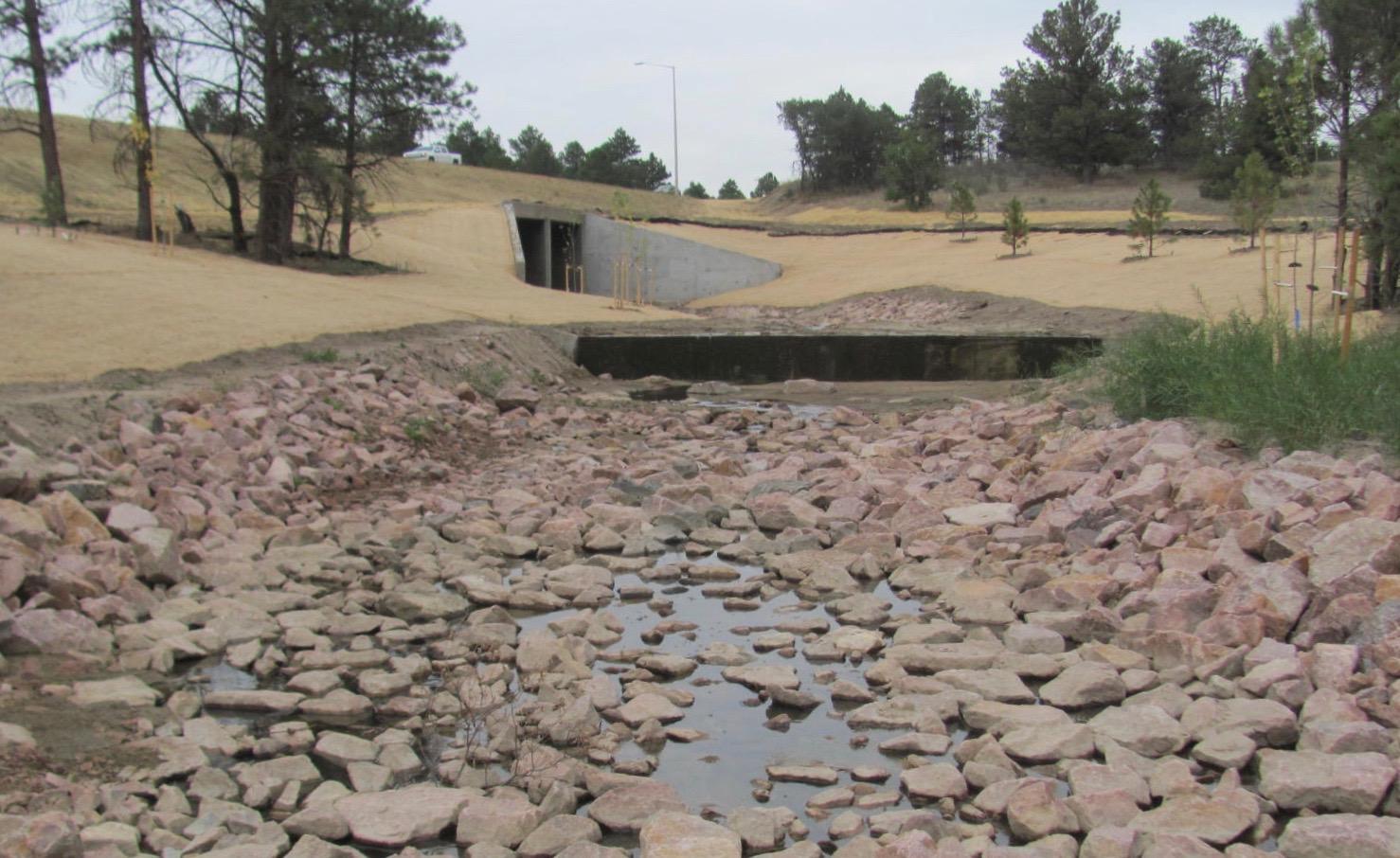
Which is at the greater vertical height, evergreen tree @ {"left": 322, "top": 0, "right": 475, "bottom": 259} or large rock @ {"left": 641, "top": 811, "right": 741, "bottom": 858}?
evergreen tree @ {"left": 322, "top": 0, "right": 475, "bottom": 259}

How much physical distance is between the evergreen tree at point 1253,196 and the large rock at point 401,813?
2444cm

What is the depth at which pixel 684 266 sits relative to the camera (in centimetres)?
3838

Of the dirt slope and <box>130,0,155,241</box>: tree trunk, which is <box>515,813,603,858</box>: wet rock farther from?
<box>130,0,155,241</box>: tree trunk

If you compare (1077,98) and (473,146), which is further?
(473,146)

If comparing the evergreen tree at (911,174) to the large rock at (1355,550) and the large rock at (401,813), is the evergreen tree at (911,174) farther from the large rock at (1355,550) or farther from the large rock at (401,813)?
the large rock at (401,813)

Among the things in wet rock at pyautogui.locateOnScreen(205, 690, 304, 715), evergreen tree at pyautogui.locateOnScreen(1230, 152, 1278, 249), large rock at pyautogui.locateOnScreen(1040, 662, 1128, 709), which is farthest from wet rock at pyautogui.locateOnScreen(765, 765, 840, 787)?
evergreen tree at pyautogui.locateOnScreen(1230, 152, 1278, 249)

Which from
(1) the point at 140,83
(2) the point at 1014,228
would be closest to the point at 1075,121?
(2) the point at 1014,228

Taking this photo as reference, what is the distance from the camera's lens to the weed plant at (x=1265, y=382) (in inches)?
291

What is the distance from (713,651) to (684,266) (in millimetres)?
32958

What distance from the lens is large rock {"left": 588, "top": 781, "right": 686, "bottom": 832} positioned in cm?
422

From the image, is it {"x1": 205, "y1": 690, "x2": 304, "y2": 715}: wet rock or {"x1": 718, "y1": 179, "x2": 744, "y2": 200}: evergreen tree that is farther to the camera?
{"x1": 718, "y1": 179, "x2": 744, "y2": 200}: evergreen tree

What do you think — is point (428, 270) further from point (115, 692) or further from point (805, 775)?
point (805, 775)

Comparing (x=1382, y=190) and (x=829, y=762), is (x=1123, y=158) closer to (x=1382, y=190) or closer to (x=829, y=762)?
(x=1382, y=190)

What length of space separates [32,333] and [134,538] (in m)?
5.03
